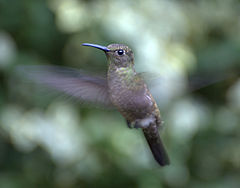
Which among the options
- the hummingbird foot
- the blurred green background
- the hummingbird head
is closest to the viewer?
the hummingbird head

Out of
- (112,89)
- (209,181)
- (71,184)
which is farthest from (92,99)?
(209,181)

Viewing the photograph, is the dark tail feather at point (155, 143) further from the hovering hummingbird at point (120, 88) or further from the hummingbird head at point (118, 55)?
→ the hummingbird head at point (118, 55)

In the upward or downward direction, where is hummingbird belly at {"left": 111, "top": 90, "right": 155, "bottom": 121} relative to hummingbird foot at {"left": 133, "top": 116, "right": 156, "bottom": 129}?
upward

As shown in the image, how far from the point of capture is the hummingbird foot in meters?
1.11

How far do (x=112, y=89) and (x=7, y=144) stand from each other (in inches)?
62.0

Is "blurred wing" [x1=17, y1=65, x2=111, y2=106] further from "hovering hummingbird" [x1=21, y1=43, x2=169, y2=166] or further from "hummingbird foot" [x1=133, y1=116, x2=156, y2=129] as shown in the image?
"hummingbird foot" [x1=133, y1=116, x2=156, y2=129]

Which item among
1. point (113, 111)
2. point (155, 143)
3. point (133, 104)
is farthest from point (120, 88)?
point (113, 111)

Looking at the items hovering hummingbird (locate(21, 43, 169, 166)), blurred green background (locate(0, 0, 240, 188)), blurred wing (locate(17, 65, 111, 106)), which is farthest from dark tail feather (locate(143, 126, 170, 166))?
blurred green background (locate(0, 0, 240, 188))

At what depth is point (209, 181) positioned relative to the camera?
2.43 meters

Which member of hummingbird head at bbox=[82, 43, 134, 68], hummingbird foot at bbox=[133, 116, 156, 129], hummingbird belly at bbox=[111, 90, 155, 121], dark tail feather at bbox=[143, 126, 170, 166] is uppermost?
hummingbird head at bbox=[82, 43, 134, 68]

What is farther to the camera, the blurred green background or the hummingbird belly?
the blurred green background

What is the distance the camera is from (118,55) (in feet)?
3.24

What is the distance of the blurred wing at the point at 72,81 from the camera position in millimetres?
1025

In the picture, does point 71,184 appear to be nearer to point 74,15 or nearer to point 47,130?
point 47,130
